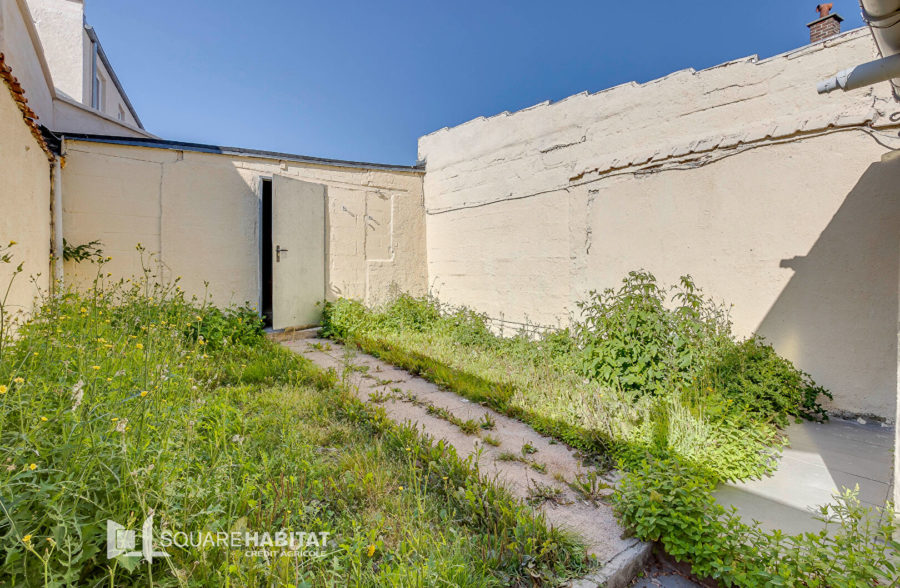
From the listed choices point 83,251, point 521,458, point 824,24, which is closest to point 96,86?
point 83,251

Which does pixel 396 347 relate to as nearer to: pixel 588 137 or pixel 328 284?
pixel 328 284

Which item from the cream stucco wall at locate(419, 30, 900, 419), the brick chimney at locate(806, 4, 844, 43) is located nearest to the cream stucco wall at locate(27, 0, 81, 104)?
the cream stucco wall at locate(419, 30, 900, 419)

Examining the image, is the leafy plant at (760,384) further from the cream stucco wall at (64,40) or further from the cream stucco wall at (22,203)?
the cream stucco wall at (64,40)

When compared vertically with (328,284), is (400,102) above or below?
above

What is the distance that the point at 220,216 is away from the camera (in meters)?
5.80

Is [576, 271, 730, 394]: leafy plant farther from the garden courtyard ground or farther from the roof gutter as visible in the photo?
the roof gutter

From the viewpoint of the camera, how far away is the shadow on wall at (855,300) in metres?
3.10

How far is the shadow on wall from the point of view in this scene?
10.2 feet

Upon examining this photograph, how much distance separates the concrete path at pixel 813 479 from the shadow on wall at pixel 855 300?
16.4 inches

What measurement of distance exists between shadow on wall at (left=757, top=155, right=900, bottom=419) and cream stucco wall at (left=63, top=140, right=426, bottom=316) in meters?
5.45

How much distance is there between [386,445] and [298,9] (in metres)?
6.94

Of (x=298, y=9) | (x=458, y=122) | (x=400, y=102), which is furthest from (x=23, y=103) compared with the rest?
(x=400, y=102)

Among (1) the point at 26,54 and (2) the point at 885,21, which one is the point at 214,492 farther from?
(1) the point at 26,54

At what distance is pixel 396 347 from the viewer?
495 cm
